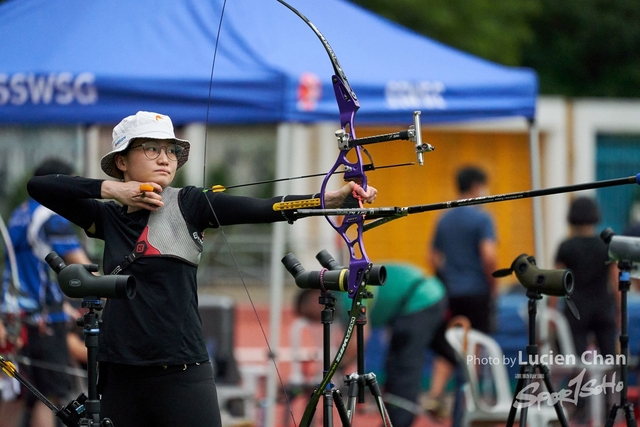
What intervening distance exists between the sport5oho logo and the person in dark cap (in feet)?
4.82

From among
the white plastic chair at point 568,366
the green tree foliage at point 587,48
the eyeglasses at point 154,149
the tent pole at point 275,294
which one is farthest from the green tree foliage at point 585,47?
the eyeglasses at point 154,149

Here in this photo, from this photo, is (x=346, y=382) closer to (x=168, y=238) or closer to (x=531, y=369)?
(x=168, y=238)

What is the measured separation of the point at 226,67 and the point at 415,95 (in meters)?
1.20

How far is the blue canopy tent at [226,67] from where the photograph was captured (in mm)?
→ 5883

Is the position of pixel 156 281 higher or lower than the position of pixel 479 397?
higher

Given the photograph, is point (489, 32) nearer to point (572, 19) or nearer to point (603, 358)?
point (572, 19)

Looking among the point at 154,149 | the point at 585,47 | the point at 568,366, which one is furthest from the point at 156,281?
the point at 585,47

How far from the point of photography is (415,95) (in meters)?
6.45

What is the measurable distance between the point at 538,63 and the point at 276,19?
1366cm

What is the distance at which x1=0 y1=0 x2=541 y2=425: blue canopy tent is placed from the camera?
5.88 meters

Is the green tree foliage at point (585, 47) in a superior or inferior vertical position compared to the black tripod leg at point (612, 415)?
superior

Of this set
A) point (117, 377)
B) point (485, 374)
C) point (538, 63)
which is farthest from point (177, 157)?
point (538, 63)

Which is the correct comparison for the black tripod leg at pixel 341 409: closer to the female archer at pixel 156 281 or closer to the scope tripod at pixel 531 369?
the female archer at pixel 156 281

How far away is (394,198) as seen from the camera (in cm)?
1605
